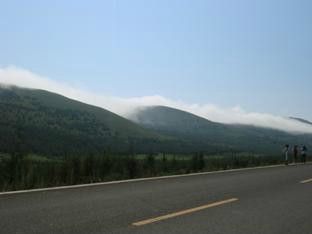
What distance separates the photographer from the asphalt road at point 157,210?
24.1ft

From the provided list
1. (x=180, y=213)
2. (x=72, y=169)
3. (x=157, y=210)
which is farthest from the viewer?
(x=72, y=169)

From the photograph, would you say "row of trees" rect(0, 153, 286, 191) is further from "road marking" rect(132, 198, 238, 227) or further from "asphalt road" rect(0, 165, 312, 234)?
"road marking" rect(132, 198, 238, 227)

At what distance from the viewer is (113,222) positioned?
761 cm

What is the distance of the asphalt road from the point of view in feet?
24.1

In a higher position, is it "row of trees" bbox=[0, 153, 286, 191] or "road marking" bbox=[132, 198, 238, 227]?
"row of trees" bbox=[0, 153, 286, 191]

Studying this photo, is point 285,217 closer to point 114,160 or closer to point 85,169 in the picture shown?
point 85,169

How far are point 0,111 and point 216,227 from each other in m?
154

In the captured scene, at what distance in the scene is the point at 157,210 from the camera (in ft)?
29.3

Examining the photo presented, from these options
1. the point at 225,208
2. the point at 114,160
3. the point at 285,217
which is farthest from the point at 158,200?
the point at 114,160

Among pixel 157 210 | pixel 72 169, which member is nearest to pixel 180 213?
pixel 157 210

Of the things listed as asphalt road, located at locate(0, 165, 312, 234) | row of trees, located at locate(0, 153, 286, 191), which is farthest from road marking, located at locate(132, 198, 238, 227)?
row of trees, located at locate(0, 153, 286, 191)

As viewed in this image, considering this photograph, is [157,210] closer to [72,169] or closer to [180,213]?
[180,213]

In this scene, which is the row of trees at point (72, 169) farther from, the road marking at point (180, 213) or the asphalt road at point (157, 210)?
the road marking at point (180, 213)

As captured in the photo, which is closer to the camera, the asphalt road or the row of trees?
the asphalt road
